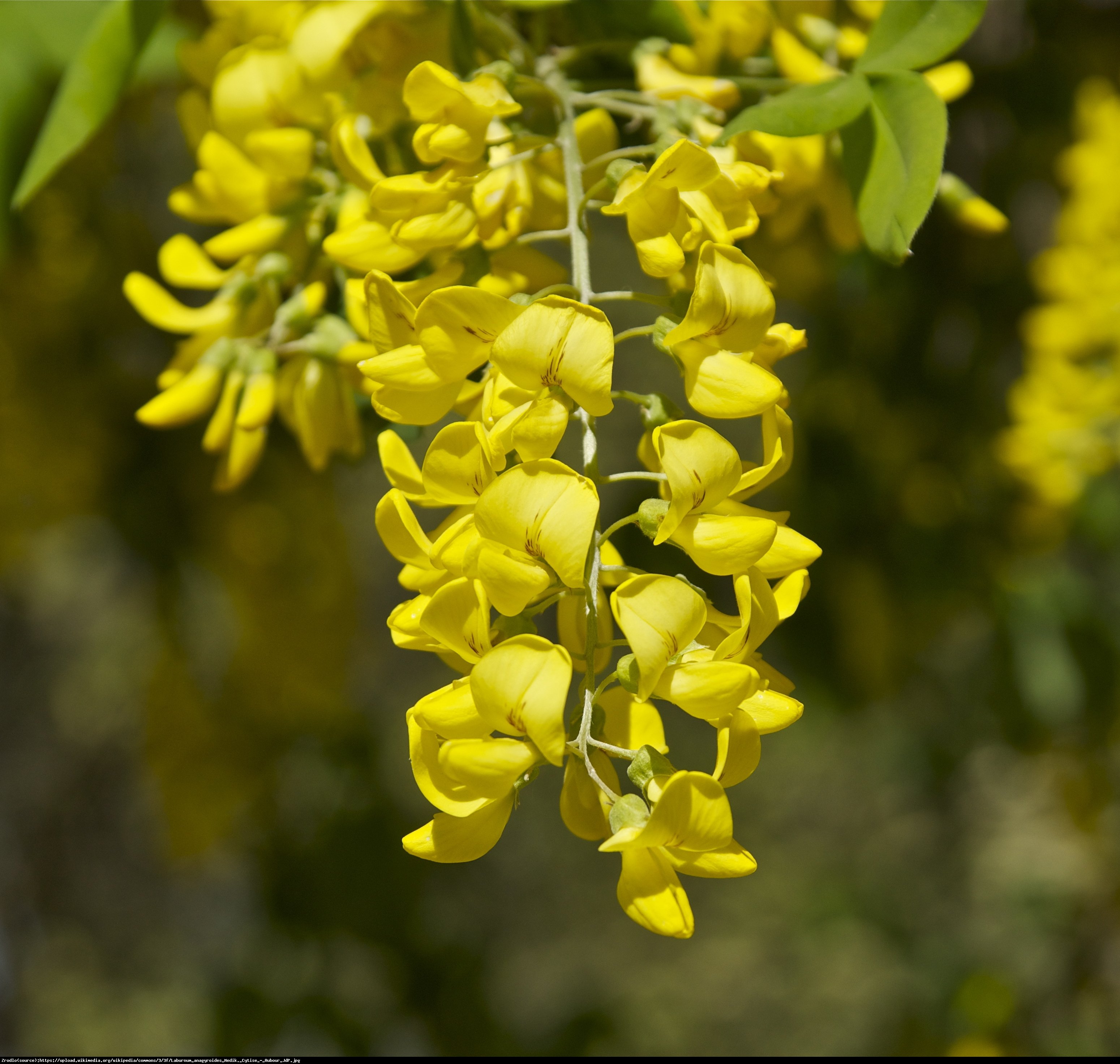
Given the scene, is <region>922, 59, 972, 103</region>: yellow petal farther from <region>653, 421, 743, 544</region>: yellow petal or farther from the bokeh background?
<region>653, 421, 743, 544</region>: yellow petal

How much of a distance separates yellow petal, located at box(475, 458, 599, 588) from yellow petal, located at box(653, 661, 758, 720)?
6 cm

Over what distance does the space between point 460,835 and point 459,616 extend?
0.33ft

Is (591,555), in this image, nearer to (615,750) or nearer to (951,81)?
(615,750)

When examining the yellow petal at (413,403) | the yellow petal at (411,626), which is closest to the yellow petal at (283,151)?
the yellow petal at (413,403)

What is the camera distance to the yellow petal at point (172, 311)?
662mm

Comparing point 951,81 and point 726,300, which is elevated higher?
point 726,300

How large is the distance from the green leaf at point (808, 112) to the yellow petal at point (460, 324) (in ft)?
0.54

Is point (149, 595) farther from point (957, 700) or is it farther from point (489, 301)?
point (957, 700)

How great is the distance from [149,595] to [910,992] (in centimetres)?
199

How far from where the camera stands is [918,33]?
559 mm

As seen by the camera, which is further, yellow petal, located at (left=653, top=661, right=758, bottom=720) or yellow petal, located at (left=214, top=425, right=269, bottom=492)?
yellow petal, located at (left=214, top=425, right=269, bottom=492)

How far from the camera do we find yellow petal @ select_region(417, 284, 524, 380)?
0.41 m

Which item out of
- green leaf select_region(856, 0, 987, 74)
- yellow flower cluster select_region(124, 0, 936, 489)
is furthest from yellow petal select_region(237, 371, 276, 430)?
green leaf select_region(856, 0, 987, 74)

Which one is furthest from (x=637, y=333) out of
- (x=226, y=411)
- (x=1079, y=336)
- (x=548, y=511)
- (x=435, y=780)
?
(x=1079, y=336)
